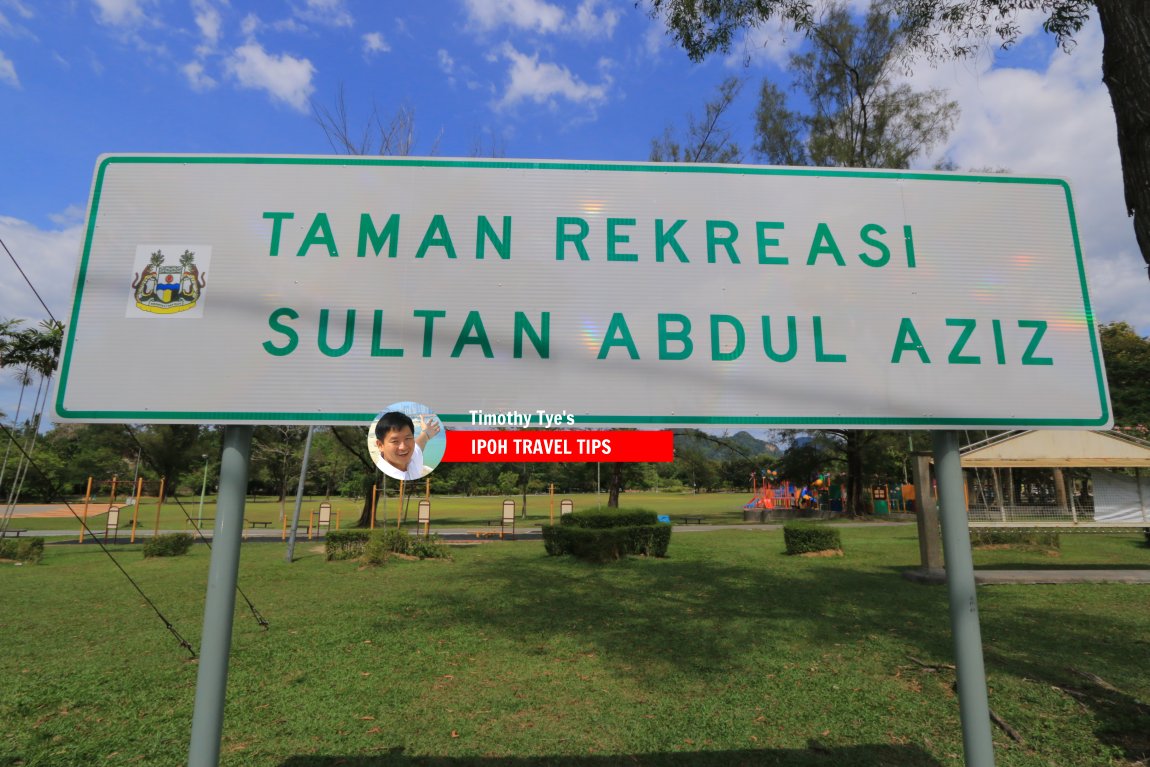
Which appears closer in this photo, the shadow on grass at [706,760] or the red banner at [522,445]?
the red banner at [522,445]

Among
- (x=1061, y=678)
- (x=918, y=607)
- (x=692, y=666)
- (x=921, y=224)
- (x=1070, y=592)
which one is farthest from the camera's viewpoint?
(x=1070, y=592)

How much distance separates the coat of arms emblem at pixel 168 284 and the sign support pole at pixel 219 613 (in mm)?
497

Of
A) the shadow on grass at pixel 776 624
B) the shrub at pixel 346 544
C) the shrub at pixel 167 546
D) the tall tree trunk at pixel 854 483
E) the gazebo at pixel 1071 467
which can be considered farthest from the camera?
the tall tree trunk at pixel 854 483

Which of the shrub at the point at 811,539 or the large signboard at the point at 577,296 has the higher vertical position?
the large signboard at the point at 577,296

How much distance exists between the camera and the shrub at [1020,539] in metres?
14.8

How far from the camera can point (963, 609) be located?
5.53 feet

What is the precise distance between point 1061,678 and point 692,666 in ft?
10.9

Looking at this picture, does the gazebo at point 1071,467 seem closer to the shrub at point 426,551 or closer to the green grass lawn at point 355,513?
the shrub at point 426,551

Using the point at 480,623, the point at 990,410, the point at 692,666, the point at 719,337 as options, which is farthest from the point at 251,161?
the point at 480,623

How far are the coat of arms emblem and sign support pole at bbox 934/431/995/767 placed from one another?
2365 millimetres

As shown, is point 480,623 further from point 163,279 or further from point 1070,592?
point 1070,592

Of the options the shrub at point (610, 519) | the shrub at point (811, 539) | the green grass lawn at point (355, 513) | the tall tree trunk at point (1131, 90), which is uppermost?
the tall tree trunk at point (1131, 90)

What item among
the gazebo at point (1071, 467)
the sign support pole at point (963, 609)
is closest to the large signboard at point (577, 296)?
the sign support pole at point (963, 609)

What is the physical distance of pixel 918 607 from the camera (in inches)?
327
